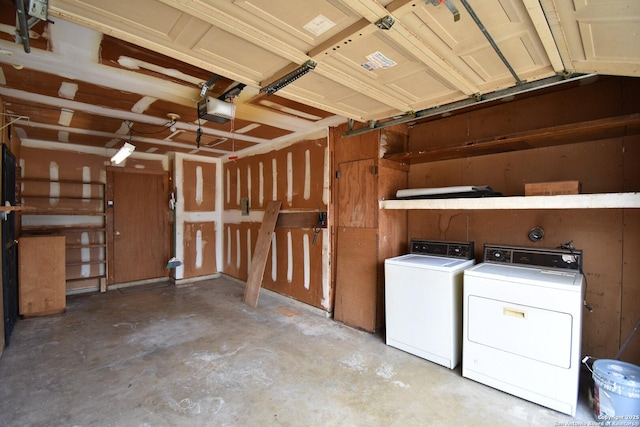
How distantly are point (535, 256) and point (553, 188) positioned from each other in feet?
2.21

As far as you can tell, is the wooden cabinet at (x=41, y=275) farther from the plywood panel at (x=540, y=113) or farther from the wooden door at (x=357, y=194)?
the plywood panel at (x=540, y=113)

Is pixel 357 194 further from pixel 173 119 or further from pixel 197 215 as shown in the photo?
pixel 197 215

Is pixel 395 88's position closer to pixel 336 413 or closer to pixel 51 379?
pixel 336 413

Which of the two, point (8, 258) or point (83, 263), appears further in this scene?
point (83, 263)

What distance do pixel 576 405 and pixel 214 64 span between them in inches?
131

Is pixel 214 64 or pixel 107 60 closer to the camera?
pixel 214 64

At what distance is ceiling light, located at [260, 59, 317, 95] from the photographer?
5.64 feet

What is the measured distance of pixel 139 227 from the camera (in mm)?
5441

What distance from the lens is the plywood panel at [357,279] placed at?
3.25 meters

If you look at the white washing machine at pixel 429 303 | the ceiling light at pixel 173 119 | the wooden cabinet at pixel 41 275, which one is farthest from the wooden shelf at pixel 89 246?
the white washing machine at pixel 429 303

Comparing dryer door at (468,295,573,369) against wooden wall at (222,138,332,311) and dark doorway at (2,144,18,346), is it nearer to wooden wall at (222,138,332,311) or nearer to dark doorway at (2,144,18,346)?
wooden wall at (222,138,332,311)

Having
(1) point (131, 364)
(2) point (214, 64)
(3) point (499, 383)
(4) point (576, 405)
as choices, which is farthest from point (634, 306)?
(1) point (131, 364)

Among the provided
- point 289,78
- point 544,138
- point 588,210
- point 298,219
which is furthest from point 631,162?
point 298,219

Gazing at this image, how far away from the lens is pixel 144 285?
5410 millimetres
